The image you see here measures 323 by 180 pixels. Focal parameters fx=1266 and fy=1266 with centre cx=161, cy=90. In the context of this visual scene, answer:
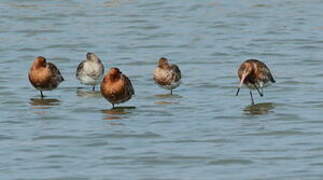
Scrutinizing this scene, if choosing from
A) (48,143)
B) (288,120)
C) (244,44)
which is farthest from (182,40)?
(48,143)

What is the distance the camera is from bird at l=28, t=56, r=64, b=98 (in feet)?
71.4

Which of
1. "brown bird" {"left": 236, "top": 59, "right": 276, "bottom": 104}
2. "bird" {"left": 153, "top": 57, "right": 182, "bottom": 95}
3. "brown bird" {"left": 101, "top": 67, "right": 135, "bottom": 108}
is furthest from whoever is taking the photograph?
"bird" {"left": 153, "top": 57, "right": 182, "bottom": 95}

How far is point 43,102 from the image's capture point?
21.5m

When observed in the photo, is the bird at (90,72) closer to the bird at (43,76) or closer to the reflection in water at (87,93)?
the reflection in water at (87,93)

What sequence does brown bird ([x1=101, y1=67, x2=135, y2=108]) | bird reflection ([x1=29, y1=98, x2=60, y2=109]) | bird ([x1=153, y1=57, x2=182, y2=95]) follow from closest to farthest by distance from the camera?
brown bird ([x1=101, y1=67, x2=135, y2=108]), bird reflection ([x1=29, y1=98, x2=60, y2=109]), bird ([x1=153, y1=57, x2=182, y2=95])

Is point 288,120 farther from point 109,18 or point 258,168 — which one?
point 109,18

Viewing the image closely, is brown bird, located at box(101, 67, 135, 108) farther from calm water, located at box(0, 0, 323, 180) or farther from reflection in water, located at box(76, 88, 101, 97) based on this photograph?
reflection in water, located at box(76, 88, 101, 97)

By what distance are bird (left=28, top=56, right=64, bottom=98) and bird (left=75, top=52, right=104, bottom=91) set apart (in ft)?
2.72

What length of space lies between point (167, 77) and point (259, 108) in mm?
2218

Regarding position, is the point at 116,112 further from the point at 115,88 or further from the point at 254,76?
the point at 254,76

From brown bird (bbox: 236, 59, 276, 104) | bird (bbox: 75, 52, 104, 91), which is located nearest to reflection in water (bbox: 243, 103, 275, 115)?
brown bird (bbox: 236, 59, 276, 104)

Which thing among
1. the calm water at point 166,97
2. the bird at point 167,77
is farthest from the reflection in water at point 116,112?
the bird at point 167,77

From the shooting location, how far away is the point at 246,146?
55.3 feet

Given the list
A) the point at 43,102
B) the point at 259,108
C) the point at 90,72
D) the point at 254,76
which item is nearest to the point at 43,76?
the point at 43,102
